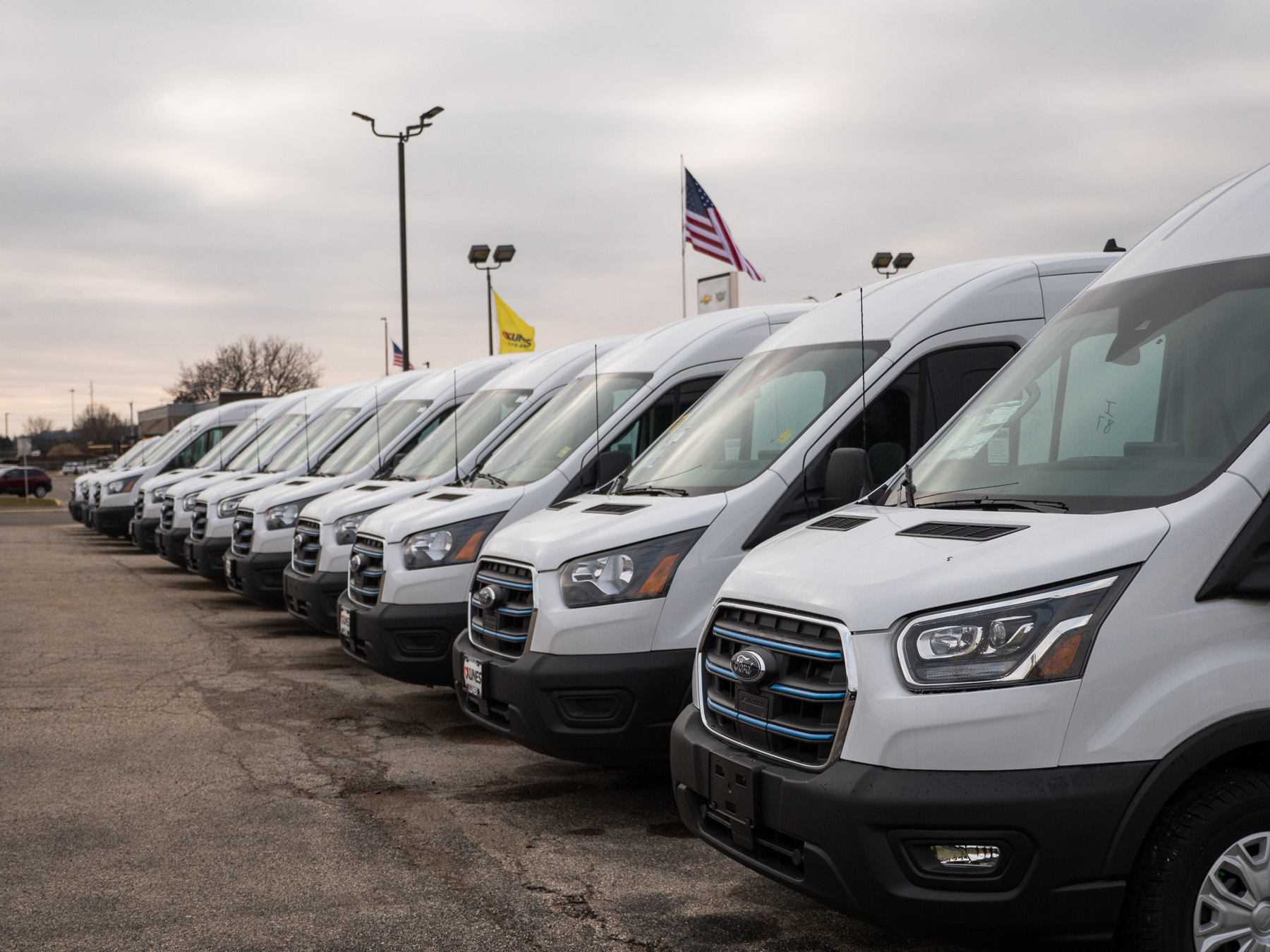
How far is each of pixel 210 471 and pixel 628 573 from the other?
48.3ft

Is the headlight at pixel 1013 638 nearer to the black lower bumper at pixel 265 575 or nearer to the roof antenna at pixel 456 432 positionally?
the roof antenna at pixel 456 432

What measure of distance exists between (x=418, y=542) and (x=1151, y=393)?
15.4 feet

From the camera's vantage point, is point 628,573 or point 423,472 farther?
point 423,472

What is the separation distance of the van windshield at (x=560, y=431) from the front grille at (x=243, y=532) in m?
4.07

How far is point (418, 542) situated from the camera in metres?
7.63

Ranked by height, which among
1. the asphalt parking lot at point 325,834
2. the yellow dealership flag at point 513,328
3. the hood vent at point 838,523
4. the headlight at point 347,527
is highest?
the yellow dealership flag at point 513,328

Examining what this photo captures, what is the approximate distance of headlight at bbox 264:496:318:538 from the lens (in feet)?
38.1

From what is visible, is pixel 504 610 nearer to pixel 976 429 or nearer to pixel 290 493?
pixel 976 429

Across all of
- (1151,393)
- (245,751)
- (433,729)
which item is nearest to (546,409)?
(433,729)

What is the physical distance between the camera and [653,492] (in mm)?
6312

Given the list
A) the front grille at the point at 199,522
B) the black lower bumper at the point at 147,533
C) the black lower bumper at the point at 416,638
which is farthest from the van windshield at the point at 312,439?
the black lower bumper at the point at 416,638

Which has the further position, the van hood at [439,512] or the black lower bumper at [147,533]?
the black lower bumper at [147,533]

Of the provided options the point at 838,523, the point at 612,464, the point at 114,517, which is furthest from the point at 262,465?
the point at 838,523

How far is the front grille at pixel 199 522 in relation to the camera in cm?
1441
